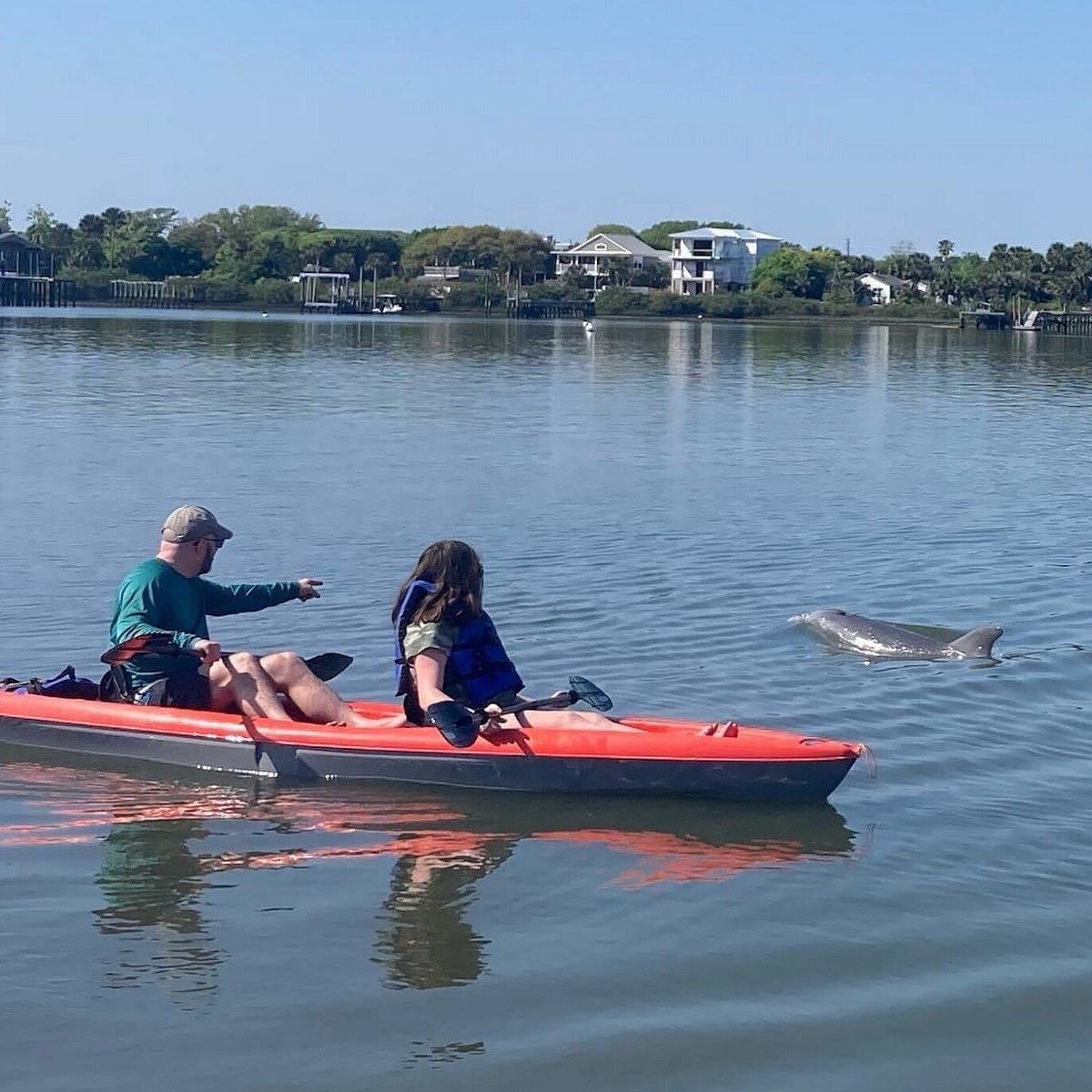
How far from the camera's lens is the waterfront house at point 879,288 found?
495ft

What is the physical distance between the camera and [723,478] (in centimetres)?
2641

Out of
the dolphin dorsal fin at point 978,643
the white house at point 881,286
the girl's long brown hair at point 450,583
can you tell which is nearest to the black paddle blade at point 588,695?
the girl's long brown hair at point 450,583

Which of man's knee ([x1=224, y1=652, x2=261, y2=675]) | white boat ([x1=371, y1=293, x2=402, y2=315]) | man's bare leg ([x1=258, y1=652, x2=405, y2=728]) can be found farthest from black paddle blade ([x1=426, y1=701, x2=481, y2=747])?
white boat ([x1=371, y1=293, x2=402, y2=315])

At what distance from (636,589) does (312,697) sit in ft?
21.2

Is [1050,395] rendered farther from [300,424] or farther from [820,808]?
[820,808]

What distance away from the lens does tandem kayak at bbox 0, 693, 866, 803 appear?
9375 millimetres

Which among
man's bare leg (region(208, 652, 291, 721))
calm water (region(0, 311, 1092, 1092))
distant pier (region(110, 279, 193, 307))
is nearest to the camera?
calm water (region(0, 311, 1092, 1092))

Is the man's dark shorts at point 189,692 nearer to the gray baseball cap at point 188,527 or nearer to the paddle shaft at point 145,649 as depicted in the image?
the paddle shaft at point 145,649

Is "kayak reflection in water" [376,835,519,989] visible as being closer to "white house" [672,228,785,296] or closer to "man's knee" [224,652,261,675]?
"man's knee" [224,652,261,675]

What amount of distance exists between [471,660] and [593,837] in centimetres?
123

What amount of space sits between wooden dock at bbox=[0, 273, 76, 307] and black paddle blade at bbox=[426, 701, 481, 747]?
124 meters

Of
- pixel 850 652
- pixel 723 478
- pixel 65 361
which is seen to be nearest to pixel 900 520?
pixel 723 478

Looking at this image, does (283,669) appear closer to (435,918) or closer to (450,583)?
(450,583)

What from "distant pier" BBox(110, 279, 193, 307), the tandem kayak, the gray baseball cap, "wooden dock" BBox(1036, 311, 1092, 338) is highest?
"distant pier" BBox(110, 279, 193, 307)
